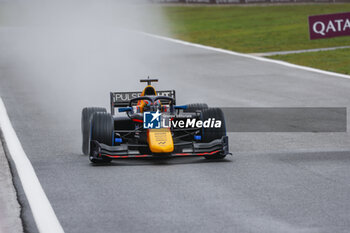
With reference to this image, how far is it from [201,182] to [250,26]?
33.7m

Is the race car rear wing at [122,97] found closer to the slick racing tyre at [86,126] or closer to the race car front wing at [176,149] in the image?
the slick racing tyre at [86,126]

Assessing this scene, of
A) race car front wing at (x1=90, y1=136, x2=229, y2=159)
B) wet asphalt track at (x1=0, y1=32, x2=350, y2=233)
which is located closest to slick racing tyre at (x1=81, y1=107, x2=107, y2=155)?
wet asphalt track at (x1=0, y1=32, x2=350, y2=233)

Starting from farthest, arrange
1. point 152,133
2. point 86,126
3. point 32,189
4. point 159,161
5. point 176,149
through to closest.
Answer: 1. point 86,126
2. point 176,149
3. point 159,161
4. point 152,133
5. point 32,189

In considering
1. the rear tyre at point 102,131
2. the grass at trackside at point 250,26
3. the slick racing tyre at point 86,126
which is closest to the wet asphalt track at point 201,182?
the slick racing tyre at point 86,126

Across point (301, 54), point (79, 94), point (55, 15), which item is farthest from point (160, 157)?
point (55, 15)

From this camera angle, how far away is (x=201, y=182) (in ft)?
33.9

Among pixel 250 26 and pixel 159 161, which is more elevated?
pixel 250 26

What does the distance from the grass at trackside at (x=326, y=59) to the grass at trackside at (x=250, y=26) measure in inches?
96.2

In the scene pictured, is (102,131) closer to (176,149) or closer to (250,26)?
(176,149)

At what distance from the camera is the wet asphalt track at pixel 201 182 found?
27.3ft

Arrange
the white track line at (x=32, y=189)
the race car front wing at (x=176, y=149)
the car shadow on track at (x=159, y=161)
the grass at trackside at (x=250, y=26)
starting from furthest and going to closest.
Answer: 1. the grass at trackside at (x=250, y=26)
2. the car shadow on track at (x=159, y=161)
3. the race car front wing at (x=176, y=149)
4. the white track line at (x=32, y=189)

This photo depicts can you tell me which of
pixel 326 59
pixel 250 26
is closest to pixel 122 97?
pixel 326 59

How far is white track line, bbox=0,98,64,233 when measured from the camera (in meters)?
8.27

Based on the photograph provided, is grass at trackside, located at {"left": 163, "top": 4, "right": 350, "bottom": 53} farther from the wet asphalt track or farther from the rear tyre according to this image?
the rear tyre
